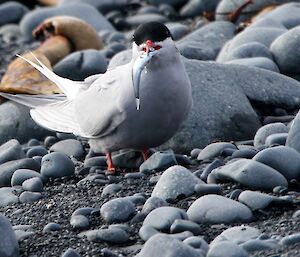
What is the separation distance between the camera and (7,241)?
469cm

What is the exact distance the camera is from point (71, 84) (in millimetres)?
6902

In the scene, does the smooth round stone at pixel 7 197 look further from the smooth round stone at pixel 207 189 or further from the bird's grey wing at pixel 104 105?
the smooth round stone at pixel 207 189

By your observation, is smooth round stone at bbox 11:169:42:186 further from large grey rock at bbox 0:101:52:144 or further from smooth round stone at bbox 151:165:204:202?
large grey rock at bbox 0:101:52:144

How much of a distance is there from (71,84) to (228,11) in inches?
155

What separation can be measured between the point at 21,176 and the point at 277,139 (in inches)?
61.1

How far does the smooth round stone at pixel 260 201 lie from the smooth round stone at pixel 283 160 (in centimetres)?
36

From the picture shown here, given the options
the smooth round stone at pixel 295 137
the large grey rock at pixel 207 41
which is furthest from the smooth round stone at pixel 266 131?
the large grey rock at pixel 207 41

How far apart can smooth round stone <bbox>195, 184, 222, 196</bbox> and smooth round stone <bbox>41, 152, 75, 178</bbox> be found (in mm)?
1229

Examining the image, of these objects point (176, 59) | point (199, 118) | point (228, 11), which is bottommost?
point (228, 11)

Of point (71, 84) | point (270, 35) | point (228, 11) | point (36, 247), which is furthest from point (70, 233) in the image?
point (228, 11)

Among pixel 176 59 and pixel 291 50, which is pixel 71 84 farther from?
pixel 291 50

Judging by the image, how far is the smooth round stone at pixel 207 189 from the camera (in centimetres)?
519

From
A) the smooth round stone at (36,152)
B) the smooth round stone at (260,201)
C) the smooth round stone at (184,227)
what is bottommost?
the smooth round stone at (36,152)

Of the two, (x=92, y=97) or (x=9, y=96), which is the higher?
(x=92, y=97)
